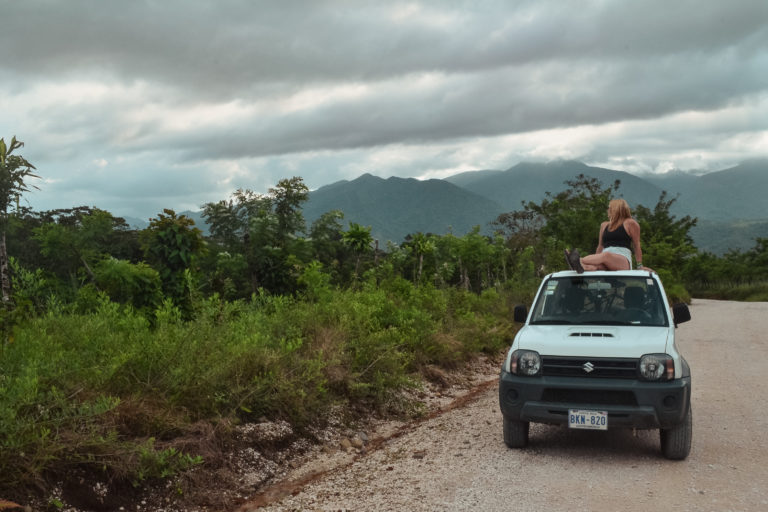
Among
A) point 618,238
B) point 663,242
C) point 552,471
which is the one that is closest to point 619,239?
point 618,238

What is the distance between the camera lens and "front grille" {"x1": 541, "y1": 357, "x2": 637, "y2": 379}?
5781mm

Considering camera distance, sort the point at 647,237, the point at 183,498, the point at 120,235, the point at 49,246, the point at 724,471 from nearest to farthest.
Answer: the point at 183,498
the point at 724,471
the point at 49,246
the point at 120,235
the point at 647,237

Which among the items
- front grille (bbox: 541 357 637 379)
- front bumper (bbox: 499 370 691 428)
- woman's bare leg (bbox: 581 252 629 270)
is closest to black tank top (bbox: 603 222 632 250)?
woman's bare leg (bbox: 581 252 629 270)

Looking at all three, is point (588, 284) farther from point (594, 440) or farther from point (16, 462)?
point (16, 462)

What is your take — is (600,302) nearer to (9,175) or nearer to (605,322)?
(605,322)

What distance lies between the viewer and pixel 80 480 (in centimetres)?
488

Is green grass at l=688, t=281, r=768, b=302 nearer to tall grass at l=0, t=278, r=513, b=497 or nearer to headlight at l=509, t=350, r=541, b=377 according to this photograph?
tall grass at l=0, t=278, r=513, b=497

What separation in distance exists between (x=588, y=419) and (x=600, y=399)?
22 centimetres

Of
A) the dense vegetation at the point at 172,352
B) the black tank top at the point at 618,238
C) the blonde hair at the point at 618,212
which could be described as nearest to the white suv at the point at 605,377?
the black tank top at the point at 618,238

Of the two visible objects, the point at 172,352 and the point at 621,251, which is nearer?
the point at 172,352

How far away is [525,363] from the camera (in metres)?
6.12

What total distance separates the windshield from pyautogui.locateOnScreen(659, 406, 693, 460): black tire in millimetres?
1108

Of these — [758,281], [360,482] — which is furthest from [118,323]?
[758,281]

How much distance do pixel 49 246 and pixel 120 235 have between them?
17151mm
